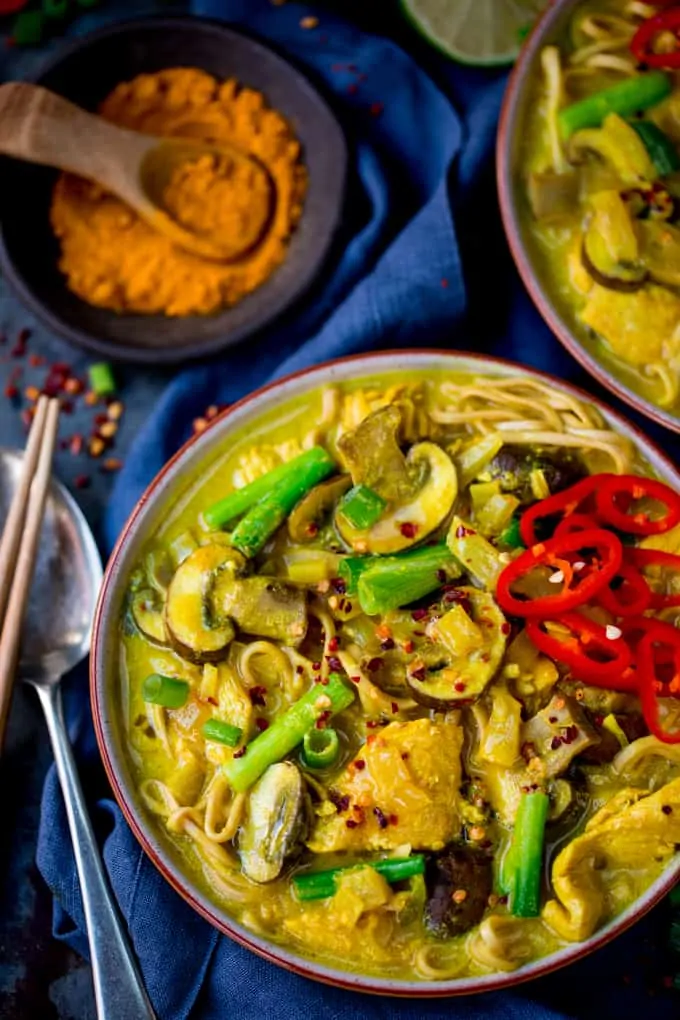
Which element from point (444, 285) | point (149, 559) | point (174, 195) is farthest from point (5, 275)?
point (444, 285)

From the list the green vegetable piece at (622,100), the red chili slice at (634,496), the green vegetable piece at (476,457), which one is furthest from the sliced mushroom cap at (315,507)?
the green vegetable piece at (622,100)

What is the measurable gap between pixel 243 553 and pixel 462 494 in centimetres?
75

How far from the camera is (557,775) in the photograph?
3695mm

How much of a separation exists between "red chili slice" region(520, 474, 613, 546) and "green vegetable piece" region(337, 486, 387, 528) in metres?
0.47

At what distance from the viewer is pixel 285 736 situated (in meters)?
3.74

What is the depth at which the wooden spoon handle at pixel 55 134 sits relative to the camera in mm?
4438

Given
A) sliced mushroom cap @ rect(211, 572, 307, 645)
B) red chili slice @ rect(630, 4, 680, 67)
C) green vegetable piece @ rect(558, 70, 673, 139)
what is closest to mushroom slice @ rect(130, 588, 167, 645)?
sliced mushroom cap @ rect(211, 572, 307, 645)

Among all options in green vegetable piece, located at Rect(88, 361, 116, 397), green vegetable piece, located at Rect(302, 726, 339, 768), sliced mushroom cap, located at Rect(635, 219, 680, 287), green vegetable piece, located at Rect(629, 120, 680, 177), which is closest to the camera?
green vegetable piece, located at Rect(302, 726, 339, 768)

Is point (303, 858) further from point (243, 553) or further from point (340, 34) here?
point (340, 34)

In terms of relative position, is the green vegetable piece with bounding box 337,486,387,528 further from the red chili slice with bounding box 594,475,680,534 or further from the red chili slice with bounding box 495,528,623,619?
the red chili slice with bounding box 594,475,680,534

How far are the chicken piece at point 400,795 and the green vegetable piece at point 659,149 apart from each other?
2.12 m

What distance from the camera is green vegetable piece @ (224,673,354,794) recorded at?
3734 mm

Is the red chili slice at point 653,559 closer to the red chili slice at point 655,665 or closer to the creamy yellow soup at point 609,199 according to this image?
the red chili slice at point 655,665

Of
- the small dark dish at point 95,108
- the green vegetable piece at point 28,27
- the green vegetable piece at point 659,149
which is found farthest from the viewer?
the green vegetable piece at point 28,27
